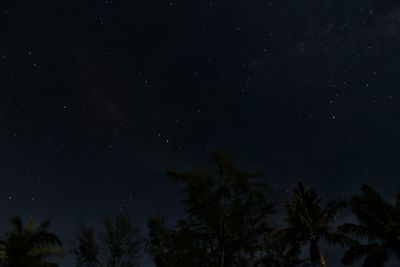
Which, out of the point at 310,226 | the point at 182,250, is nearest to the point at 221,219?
the point at 182,250

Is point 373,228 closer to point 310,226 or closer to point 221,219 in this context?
point 310,226

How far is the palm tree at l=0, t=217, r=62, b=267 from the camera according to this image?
101 ft

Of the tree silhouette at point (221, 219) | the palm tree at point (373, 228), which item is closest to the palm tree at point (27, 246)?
the tree silhouette at point (221, 219)

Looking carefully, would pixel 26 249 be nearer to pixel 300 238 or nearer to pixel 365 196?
pixel 300 238

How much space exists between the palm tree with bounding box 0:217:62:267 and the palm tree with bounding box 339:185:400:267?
21614 mm

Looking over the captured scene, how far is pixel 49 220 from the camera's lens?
33438 millimetres

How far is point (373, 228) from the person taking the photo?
2859 cm

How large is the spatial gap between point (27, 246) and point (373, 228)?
82.8ft

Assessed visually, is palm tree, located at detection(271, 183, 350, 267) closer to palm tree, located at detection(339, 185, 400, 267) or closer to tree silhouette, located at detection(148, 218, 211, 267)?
palm tree, located at detection(339, 185, 400, 267)

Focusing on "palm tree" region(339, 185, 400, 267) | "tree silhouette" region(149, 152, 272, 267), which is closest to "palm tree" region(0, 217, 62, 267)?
"tree silhouette" region(149, 152, 272, 267)

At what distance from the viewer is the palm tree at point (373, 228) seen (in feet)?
90.3

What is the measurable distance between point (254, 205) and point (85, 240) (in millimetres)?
13516

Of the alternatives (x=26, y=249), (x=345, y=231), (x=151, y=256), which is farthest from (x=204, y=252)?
(x=26, y=249)

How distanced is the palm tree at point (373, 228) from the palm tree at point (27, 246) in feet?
70.9
